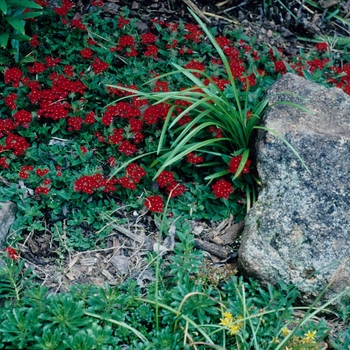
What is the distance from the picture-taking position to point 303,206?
13.7 ft

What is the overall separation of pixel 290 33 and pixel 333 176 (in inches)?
104

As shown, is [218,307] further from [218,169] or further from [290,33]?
[290,33]

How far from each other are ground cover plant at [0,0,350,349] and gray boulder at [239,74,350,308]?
167 millimetres

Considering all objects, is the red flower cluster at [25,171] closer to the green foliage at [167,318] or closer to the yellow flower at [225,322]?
the green foliage at [167,318]

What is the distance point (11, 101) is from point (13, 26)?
0.61 metres

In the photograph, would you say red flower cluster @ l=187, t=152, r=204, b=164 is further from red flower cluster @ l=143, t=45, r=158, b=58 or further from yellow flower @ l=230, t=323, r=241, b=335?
yellow flower @ l=230, t=323, r=241, b=335

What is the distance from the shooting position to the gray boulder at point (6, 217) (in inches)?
166

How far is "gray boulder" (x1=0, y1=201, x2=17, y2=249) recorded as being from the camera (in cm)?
422

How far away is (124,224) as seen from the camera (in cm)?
450

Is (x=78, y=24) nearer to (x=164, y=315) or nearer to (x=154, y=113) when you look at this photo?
(x=154, y=113)

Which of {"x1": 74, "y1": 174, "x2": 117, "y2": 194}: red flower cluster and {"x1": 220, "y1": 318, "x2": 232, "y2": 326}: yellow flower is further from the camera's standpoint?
{"x1": 74, "y1": 174, "x2": 117, "y2": 194}: red flower cluster

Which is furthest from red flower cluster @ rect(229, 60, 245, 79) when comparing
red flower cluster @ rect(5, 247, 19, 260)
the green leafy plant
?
red flower cluster @ rect(5, 247, 19, 260)

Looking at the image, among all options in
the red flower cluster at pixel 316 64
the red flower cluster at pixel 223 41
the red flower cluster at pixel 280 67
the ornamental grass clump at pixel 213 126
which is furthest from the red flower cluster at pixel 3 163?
the red flower cluster at pixel 316 64

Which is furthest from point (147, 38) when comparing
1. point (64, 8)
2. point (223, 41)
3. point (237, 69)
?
point (237, 69)
